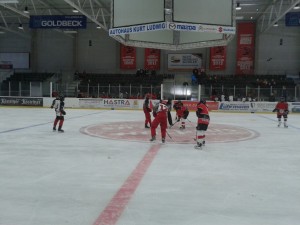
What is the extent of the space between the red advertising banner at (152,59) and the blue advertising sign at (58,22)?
13.2 metres

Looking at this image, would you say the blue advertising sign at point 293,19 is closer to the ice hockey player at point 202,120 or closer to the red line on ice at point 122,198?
the ice hockey player at point 202,120

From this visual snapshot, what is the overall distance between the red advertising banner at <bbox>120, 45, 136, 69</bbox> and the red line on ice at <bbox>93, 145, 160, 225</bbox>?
26308mm

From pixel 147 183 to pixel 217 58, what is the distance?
2714cm

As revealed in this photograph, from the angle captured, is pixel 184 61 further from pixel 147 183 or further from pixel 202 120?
pixel 147 183

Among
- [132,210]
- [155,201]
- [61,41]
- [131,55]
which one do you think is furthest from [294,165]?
[61,41]

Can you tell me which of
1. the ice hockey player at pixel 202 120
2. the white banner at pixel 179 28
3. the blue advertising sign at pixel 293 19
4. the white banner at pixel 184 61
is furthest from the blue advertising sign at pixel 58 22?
the white banner at pixel 184 61

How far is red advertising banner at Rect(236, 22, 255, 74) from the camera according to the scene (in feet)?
98.9

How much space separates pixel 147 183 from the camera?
201 inches

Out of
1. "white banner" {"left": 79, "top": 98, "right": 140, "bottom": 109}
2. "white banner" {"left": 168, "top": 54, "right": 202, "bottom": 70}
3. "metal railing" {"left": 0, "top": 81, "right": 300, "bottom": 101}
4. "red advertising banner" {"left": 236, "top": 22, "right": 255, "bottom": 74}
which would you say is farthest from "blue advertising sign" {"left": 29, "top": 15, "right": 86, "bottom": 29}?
"red advertising banner" {"left": 236, "top": 22, "right": 255, "bottom": 74}

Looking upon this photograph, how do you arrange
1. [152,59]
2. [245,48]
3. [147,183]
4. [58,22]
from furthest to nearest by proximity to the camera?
[152,59], [245,48], [58,22], [147,183]

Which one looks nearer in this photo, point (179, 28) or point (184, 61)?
point (179, 28)

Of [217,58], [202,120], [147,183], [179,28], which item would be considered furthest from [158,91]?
[147,183]

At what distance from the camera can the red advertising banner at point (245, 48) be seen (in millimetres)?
30156

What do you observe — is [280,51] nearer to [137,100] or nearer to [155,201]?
[137,100]
